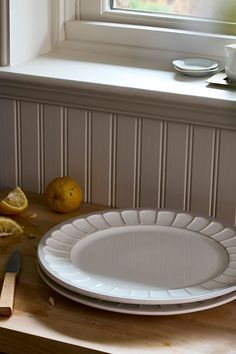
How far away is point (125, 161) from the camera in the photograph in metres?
1.73

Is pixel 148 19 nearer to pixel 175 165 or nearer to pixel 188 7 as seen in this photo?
pixel 188 7

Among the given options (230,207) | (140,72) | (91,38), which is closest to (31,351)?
(230,207)

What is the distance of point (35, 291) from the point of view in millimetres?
1435

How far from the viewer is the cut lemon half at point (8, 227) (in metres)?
1.61

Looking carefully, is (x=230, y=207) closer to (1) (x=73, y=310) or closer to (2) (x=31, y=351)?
(1) (x=73, y=310)

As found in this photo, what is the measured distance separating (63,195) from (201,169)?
0.27 m

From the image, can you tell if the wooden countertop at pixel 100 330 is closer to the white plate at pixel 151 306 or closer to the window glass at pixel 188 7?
the white plate at pixel 151 306

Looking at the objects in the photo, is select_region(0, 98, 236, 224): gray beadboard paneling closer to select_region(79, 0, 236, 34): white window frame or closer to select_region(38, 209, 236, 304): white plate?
select_region(38, 209, 236, 304): white plate

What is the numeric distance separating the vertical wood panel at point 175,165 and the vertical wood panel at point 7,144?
13.3 inches

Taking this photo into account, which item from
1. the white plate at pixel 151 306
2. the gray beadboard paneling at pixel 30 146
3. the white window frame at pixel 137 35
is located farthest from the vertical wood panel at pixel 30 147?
the white plate at pixel 151 306

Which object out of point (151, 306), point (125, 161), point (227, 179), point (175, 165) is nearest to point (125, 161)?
point (125, 161)

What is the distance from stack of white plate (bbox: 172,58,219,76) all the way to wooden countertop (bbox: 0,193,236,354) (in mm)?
534

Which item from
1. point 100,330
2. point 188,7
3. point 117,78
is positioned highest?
point 188,7

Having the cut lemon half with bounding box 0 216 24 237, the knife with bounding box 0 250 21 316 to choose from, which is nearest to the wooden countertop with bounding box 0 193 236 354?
the knife with bounding box 0 250 21 316
